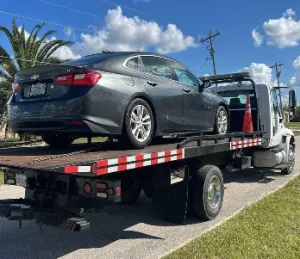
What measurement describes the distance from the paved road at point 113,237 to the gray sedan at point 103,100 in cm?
122

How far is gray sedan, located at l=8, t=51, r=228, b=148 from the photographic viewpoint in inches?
180

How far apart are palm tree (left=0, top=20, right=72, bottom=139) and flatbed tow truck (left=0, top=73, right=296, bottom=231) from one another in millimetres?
15564

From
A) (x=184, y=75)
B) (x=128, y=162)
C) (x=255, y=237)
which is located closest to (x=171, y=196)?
(x=255, y=237)

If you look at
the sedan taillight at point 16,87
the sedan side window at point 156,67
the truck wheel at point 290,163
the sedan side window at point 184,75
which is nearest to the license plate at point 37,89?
the sedan taillight at point 16,87

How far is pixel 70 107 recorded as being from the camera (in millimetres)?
4508

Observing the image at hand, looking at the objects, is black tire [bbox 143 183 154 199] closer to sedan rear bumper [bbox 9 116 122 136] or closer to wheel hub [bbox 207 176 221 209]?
wheel hub [bbox 207 176 221 209]

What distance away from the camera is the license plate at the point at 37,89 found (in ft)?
15.8

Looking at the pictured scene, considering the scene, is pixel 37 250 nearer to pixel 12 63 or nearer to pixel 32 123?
pixel 32 123

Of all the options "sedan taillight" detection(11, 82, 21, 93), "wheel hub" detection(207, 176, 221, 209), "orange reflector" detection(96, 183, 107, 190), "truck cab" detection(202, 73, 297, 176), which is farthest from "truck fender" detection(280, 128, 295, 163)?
"sedan taillight" detection(11, 82, 21, 93)

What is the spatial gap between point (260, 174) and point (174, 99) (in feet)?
16.1

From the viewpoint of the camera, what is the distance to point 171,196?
216 inches

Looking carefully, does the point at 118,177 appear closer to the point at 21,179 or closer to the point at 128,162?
the point at 128,162

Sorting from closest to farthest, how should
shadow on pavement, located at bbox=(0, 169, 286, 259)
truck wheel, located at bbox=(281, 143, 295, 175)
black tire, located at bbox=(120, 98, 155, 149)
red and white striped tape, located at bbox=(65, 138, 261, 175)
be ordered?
red and white striped tape, located at bbox=(65, 138, 261, 175)
shadow on pavement, located at bbox=(0, 169, 286, 259)
black tire, located at bbox=(120, 98, 155, 149)
truck wheel, located at bbox=(281, 143, 295, 175)

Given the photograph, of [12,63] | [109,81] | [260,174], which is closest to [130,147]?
[109,81]
